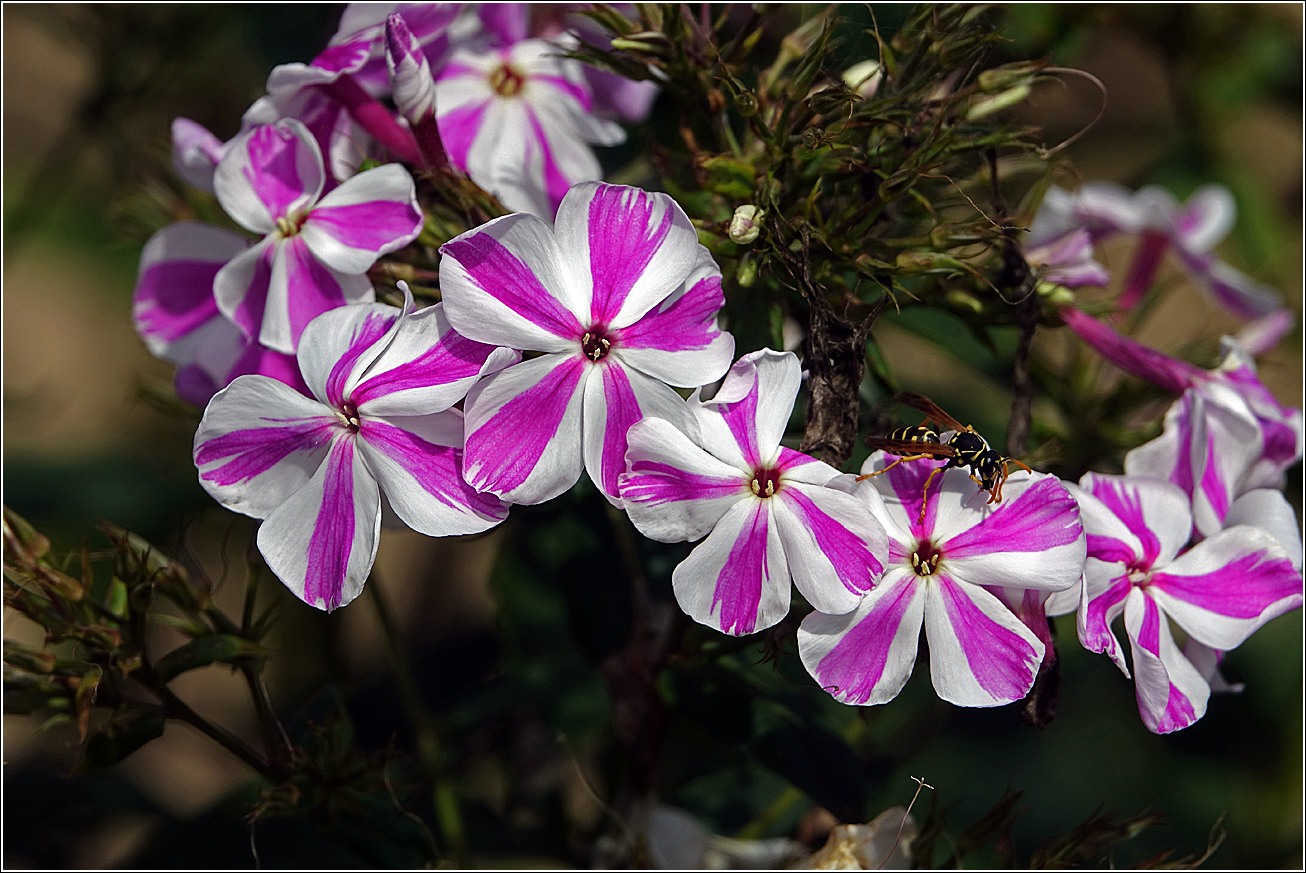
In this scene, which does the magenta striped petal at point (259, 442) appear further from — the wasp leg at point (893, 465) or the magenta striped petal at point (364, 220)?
the wasp leg at point (893, 465)

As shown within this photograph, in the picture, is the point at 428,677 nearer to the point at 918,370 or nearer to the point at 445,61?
the point at 445,61

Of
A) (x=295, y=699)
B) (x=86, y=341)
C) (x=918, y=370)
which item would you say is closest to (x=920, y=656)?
(x=295, y=699)

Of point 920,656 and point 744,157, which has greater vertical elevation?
point 744,157

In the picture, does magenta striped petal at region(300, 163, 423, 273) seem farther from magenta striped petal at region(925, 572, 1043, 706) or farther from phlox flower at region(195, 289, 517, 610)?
magenta striped petal at region(925, 572, 1043, 706)

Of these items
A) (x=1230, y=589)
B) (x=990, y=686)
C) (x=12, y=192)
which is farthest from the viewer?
(x=12, y=192)

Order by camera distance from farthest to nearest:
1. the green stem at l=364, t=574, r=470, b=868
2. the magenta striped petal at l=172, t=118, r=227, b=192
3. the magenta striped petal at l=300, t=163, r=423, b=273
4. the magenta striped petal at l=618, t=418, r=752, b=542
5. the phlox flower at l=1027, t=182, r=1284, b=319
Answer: the phlox flower at l=1027, t=182, r=1284, b=319, the green stem at l=364, t=574, r=470, b=868, the magenta striped petal at l=172, t=118, r=227, b=192, the magenta striped petal at l=300, t=163, r=423, b=273, the magenta striped petal at l=618, t=418, r=752, b=542

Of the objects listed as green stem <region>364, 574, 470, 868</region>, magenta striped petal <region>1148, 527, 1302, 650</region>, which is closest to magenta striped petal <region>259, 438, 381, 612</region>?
green stem <region>364, 574, 470, 868</region>

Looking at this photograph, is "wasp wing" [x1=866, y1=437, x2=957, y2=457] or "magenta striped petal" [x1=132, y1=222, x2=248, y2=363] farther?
"magenta striped petal" [x1=132, y1=222, x2=248, y2=363]
